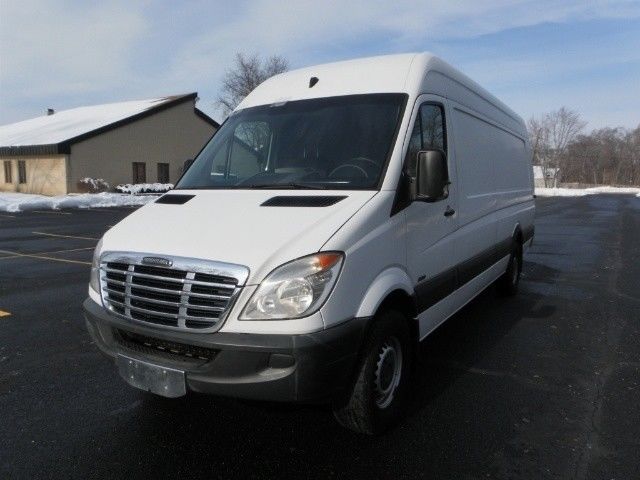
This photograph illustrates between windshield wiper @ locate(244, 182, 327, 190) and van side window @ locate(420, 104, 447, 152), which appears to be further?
van side window @ locate(420, 104, 447, 152)

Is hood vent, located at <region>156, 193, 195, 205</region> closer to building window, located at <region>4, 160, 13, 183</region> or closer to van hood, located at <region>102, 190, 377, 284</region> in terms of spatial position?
van hood, located at <region>102, 190, 377, 284</region>

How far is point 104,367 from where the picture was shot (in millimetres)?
4352

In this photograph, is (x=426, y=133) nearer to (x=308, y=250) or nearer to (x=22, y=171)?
(x=308, y=250)

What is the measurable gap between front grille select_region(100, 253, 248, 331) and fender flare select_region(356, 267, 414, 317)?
0.71 metres

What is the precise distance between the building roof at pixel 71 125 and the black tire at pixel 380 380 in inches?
1211

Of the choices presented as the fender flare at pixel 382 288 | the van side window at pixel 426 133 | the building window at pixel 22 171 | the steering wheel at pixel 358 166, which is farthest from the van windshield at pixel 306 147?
the building window at pixel 22 171

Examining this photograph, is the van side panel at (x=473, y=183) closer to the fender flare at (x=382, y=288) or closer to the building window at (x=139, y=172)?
the fender flare at (x=382, y=288)

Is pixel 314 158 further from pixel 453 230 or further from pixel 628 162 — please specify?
pixel 628 162

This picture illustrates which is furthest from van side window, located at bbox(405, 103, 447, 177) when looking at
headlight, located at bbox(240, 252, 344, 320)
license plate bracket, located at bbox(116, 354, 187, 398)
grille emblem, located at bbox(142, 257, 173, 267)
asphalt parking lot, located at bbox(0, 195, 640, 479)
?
license plate bracket, located at bbox(116, 354, 187, 398)

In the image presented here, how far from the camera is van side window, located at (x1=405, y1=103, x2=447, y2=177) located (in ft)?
11.4

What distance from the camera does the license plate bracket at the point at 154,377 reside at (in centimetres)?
276

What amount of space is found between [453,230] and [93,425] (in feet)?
10.1

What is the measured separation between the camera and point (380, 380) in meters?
3.20

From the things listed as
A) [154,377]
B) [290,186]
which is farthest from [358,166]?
[154,377]
